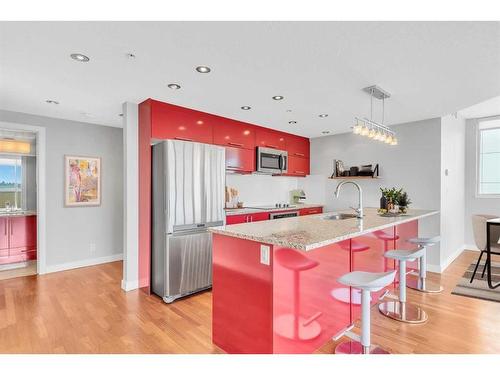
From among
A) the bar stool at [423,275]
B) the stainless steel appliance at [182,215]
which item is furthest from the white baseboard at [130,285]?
the bar stool at [423,275]

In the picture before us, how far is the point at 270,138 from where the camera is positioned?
194 inches

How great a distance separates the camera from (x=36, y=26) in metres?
1.72

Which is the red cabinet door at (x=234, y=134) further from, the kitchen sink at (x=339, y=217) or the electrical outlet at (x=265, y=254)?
the electrical outlet at (x=265, y=254)

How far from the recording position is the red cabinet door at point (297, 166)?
5.38m

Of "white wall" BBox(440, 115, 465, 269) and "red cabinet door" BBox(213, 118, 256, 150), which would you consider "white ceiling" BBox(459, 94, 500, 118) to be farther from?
"red cabinet door" BBox(213, 118, 256, 150)

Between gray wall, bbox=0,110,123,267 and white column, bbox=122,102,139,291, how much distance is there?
148 cm

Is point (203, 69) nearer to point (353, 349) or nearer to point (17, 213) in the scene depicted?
point (353, 349)

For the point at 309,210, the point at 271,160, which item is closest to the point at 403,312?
the point at 309,210

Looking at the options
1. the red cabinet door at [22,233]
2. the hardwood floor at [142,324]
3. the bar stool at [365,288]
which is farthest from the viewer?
the red cabinet door at [22,233]

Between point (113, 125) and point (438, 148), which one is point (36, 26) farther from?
point (438, 148)

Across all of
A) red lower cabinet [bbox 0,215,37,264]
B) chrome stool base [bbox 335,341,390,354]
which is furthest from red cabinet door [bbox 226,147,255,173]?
red lower cabinet [bbox 0,215,37,264]

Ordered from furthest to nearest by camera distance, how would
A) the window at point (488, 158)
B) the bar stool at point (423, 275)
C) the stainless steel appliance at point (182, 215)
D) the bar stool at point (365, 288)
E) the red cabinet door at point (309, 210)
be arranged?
the window at point (488, 158)
the red cabinet door at point (309, 210)
the bar stool at point (423, 275)
the stainless steel appliance at point (182, 215)
the bar stool at point (365, 288)

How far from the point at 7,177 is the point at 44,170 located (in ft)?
4.20

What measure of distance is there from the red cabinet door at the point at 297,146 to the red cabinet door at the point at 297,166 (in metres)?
0.08
